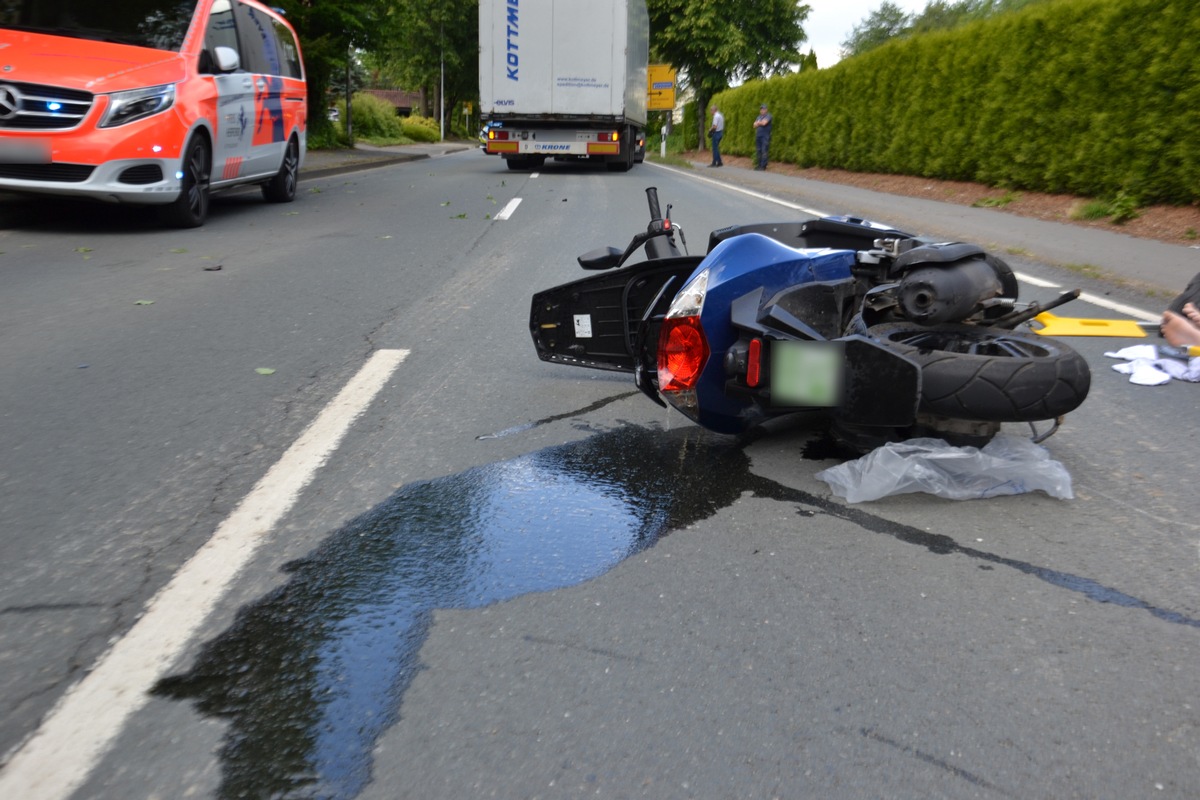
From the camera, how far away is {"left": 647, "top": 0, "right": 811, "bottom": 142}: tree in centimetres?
5153

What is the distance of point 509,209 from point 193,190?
4.58m

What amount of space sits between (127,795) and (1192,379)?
17.4 feet

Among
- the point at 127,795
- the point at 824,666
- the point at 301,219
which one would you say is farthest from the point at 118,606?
the point at 301,219

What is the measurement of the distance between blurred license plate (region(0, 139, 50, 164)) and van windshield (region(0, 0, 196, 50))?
1.35m

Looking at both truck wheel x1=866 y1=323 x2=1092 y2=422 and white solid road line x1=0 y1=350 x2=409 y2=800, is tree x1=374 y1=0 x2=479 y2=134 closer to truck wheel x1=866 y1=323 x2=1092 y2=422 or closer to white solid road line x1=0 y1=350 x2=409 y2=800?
white solid road line x1=0 y1=350 x2=409 y2=800

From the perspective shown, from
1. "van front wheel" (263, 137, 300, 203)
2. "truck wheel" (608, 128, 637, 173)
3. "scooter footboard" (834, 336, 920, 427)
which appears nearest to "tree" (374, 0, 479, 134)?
"truck wheel" (608, 128, 637, 173)

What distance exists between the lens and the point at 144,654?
94.9 inches

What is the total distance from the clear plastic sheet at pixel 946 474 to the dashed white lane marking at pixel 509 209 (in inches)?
390

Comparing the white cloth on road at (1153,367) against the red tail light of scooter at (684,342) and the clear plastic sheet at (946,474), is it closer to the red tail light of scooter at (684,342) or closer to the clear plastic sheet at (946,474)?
the clear plastic sheet at (946,474)

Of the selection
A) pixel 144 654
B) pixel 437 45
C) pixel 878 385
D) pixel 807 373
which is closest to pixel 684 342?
pixel 807 373

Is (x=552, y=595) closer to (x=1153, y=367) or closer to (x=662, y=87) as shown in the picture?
(x=1153, y=367)

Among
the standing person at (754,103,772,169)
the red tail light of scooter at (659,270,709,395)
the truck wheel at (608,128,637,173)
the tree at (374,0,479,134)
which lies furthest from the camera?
the tree at (374,0,479,134)

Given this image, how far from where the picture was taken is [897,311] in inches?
151

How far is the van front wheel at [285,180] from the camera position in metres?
13.5
